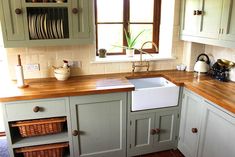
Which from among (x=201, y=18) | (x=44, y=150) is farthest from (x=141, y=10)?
(x=44, y=150)

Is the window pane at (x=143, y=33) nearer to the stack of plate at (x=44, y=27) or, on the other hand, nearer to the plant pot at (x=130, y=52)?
the plant pot at (x=130, y=52)

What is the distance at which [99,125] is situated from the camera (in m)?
2.14

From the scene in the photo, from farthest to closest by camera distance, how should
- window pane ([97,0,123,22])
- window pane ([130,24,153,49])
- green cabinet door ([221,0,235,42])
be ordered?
window pane ([130,24,153,49]), window pane ([97,0,123,22]), green cabinet door ([221,0,235,42])

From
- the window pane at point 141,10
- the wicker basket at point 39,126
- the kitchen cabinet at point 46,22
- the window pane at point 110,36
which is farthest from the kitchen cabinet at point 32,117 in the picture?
the window pane at point 141,10

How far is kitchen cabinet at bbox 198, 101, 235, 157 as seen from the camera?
1.66 meters

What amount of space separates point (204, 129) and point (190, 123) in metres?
0.24

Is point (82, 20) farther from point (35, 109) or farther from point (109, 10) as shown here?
point (35, 109)

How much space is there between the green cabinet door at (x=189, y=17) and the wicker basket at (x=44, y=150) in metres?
1.82

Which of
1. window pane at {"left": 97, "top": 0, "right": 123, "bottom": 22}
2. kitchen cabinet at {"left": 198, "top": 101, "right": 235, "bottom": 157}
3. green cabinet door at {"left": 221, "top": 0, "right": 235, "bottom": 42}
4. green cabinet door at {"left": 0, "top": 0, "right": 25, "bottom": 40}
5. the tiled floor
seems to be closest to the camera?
kitchen cabinet at {"left": 198, "top": 101, "right": 235, "bottom": 157}

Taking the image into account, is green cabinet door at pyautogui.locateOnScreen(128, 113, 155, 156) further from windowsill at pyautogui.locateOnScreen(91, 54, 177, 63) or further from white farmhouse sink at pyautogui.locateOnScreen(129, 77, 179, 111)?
windowsill at pyautogui.locateOnScreen(91, 54, 177, 63)

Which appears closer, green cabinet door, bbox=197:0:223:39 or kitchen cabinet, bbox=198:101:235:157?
kitchen cabinet, bbox=198:101:235:157

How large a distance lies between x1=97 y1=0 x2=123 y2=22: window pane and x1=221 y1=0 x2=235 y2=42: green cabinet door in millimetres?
1263

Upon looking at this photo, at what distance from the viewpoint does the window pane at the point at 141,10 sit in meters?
2.74

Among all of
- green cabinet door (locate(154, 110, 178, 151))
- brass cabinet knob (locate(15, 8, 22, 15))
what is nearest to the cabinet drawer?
brass cabinet knob (locate(15, 8, 22, 15))
